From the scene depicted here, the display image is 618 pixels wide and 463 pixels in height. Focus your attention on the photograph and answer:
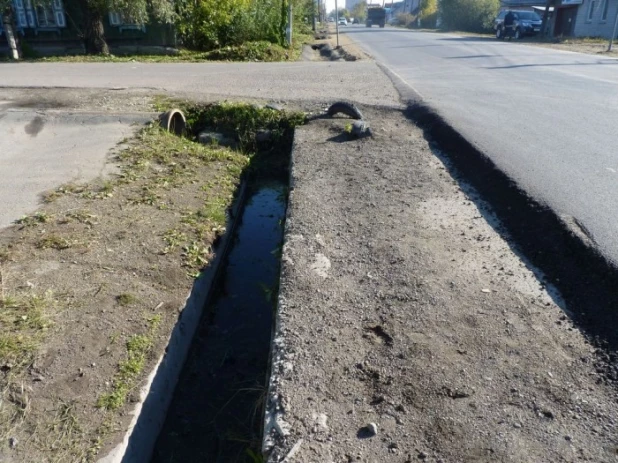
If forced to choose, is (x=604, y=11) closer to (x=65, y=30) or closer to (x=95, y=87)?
(x=65, y=30)

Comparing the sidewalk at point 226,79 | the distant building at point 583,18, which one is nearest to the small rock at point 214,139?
the sidewalk at point 226,79

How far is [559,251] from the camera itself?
4.08 metres

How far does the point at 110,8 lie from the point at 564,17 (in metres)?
30.2

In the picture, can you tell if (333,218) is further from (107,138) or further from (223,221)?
(107,138)

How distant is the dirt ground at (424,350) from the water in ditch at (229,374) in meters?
0.58

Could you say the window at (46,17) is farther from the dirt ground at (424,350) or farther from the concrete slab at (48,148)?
the dirt ground at (424,350)

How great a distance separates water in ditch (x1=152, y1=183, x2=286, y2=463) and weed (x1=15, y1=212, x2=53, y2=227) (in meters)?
1.80

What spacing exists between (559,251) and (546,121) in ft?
15.1

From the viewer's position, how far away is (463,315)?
337 cm

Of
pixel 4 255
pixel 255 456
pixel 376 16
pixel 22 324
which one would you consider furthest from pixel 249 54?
pixel 376 16

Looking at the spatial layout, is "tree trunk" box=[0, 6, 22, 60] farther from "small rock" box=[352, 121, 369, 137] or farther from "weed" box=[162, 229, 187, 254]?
"weed" box=[162, 229, 187, 254]

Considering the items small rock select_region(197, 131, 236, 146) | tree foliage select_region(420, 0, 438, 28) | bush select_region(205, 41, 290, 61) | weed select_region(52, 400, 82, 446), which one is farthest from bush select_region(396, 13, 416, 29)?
weed select_region(52, 400, 82, 446)

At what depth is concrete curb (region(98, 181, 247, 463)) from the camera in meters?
2.99

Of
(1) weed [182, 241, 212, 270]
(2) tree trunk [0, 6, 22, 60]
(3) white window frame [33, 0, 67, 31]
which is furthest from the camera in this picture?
(3) white window frame [33, 0, 67, 31]
